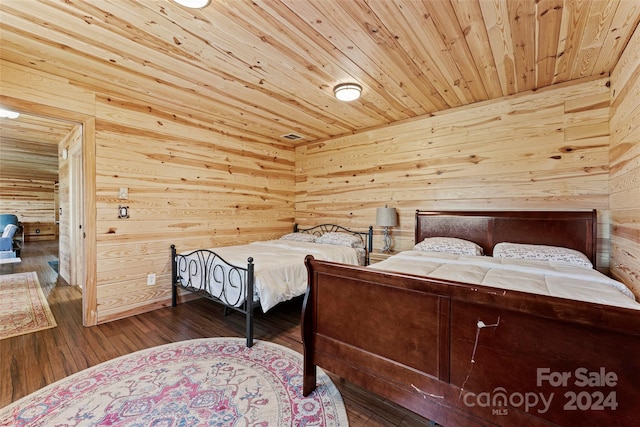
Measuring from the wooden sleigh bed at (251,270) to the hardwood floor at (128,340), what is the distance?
0.28m

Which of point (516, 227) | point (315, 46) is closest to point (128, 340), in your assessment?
point (315, 46)

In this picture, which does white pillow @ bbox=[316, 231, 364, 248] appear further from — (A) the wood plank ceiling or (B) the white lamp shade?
(A) the wood plank ceiling

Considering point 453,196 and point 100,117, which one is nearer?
point 100,117

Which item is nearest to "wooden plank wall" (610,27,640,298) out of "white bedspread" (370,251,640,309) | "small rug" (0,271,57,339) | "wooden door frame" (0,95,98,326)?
"white bedspread" (370,251,640,309)

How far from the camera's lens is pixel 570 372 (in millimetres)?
1026

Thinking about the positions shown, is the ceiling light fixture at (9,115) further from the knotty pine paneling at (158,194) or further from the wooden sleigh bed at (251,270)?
the wooden sleigh bed at (251,270)

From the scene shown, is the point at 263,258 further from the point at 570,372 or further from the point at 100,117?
the point at 570,372

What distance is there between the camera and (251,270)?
245cm

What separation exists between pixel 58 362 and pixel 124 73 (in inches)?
101

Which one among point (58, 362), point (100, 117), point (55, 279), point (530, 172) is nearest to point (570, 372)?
point (530, 172)

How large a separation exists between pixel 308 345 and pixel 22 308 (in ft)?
12.4

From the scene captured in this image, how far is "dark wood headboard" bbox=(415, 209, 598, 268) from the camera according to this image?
2.60 metres

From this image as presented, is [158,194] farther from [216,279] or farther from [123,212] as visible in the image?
[216,279]

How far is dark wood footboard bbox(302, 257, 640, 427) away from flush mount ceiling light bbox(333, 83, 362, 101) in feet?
6.43
